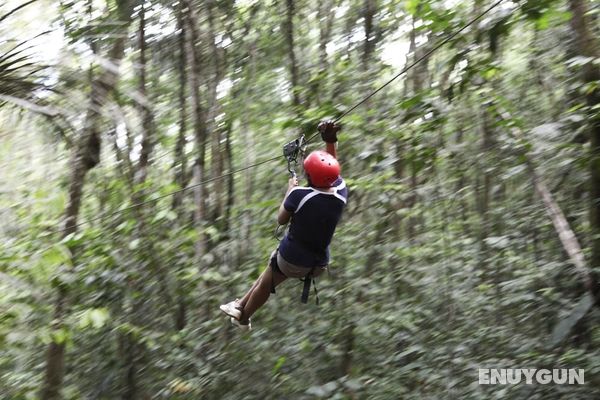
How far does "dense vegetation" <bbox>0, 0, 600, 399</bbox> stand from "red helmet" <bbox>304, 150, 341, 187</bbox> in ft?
3.38

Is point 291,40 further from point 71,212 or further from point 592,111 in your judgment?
point 592,111

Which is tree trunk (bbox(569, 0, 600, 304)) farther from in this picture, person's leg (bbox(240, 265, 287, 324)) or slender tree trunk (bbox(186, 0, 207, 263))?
slender tree trunk (bbox(186, 0, 207, 263))

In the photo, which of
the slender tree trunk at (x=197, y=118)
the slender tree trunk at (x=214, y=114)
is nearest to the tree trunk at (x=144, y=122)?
the slender tree trunk at (x=197, y=118)

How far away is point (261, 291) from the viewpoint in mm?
4004

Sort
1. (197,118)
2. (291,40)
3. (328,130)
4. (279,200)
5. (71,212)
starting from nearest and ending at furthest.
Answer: (328,130), (71,212), (279,200), (197,118), (291,40)

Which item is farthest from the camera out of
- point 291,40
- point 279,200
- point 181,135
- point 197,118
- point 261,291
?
point 291,40

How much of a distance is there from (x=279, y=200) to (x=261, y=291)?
188 cm

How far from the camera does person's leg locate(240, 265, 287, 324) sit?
12.8 feet

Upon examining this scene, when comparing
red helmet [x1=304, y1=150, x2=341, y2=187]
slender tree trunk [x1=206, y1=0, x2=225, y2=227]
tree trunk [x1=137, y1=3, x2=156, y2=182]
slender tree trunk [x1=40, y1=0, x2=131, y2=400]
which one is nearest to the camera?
red helmet [x1=304, y1=150, x2=341, y2=187]

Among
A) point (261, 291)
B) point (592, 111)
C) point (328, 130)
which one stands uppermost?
point (328, 130)

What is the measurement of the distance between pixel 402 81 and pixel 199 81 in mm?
2775

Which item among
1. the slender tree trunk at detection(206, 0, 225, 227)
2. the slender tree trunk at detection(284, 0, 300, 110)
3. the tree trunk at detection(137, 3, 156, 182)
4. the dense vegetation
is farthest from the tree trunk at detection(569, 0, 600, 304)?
the tree trunk at detection(137, 3, 156, 182)

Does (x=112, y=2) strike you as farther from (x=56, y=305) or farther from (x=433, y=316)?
(x=433, y=316)

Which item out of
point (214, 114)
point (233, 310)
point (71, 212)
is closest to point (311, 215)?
point (233, 310)
